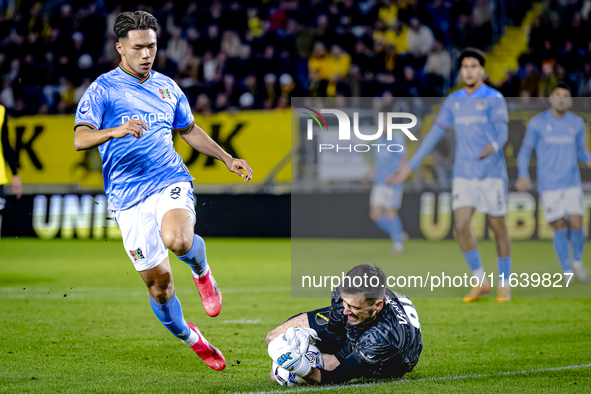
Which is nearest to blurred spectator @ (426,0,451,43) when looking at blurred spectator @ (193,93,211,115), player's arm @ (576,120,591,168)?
blurred spectator @ (193,93,211,115)

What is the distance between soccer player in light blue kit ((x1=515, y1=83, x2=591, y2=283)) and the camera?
8367 millimetres

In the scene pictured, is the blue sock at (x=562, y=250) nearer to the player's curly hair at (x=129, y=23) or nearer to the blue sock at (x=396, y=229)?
the blue sock at (x=396, y=229)

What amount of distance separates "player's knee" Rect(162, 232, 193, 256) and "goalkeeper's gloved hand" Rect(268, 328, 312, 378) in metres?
0.80

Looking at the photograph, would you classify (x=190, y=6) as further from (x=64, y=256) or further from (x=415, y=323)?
(x=415, y=323)

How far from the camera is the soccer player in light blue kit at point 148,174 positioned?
4.58 metres

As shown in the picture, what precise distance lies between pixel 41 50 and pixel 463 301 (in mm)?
11621

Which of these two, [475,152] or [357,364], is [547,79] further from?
[357,364]

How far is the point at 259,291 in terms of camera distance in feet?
28.5

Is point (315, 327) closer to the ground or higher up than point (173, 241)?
closer to the ground

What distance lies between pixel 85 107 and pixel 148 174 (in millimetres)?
626

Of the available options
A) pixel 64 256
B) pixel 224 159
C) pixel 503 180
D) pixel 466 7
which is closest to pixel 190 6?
pixel 466 7

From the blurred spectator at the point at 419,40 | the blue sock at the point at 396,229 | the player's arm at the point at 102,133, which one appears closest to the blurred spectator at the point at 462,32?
the blurred spectator at the point at 419,40

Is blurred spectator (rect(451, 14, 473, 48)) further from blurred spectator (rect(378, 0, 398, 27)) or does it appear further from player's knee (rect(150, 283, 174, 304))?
player's knee (rect(150, 283, 174, 304))

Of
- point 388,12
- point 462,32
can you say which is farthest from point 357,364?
point 388,12
